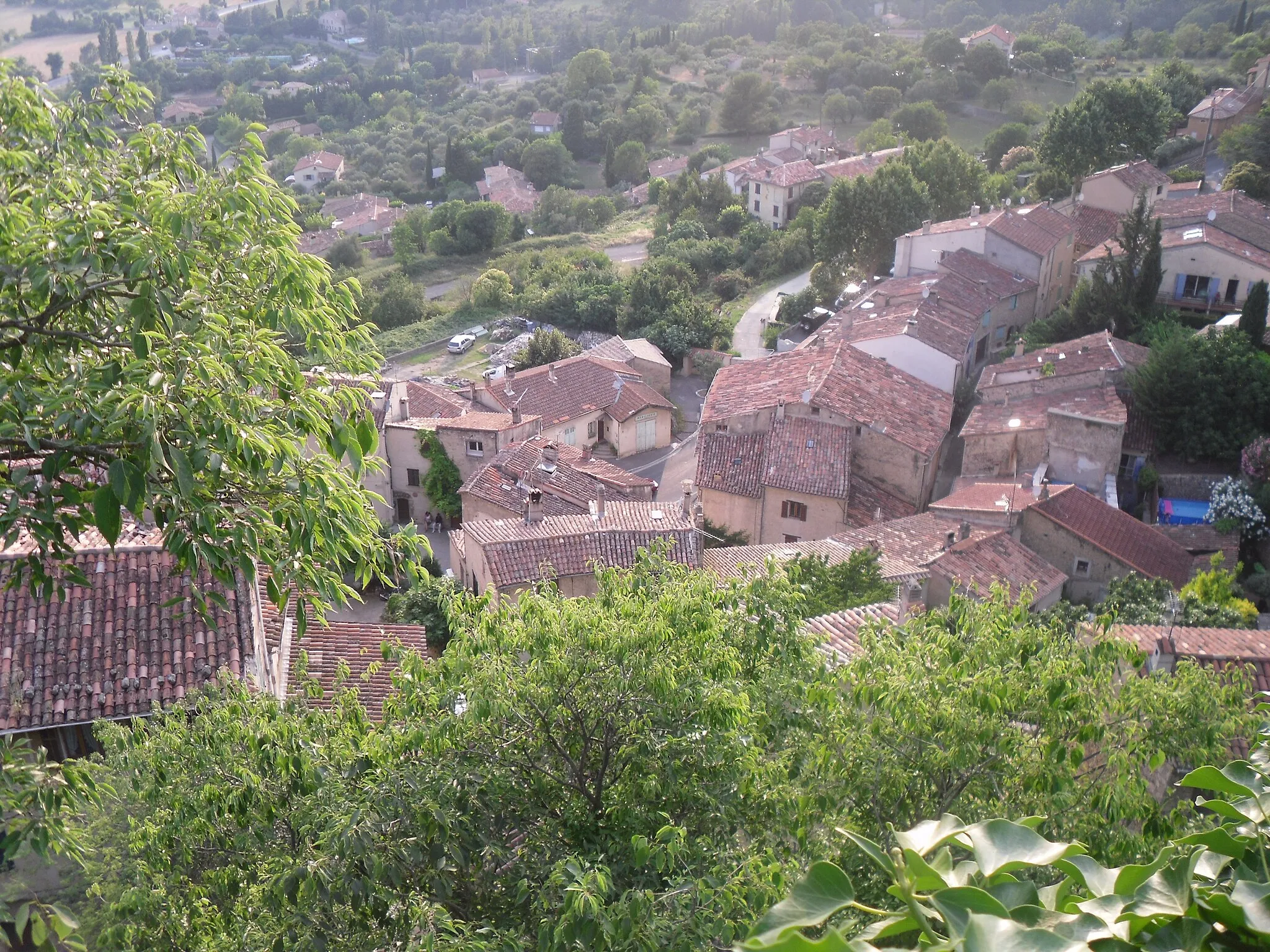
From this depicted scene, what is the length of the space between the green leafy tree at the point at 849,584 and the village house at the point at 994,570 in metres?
1.57

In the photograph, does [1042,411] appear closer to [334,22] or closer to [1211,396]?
[1211,396]

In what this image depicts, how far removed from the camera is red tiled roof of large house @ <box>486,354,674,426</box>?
38438 mm

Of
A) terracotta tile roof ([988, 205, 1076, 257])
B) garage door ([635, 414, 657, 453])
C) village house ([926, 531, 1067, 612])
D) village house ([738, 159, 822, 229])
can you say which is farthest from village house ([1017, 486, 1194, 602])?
village house ([738, 159, 822, 229])

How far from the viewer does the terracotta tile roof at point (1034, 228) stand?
40812 millimetres

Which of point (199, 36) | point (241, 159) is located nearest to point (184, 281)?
point (241, 159)

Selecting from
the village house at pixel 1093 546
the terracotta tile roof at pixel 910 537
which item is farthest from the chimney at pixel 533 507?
the village house at pixel 1093 546

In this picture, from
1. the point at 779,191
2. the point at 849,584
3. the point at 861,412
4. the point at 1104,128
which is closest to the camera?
the point at 849,584

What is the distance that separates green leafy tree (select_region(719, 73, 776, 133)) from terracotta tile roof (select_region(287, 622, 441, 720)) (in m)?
86.1

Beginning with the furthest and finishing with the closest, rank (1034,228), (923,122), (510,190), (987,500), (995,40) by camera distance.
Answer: (995,40)
(510,190)
(923,122)
(1034,228)
(987,500)

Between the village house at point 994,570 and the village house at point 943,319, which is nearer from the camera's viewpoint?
the village house at point 994,570

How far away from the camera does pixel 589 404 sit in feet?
128

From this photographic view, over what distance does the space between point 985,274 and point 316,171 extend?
77992 mm

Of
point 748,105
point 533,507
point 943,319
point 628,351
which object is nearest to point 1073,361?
point 943,319

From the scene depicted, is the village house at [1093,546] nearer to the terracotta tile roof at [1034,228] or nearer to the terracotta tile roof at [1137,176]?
the terracotta tile roof at [1034,228]
